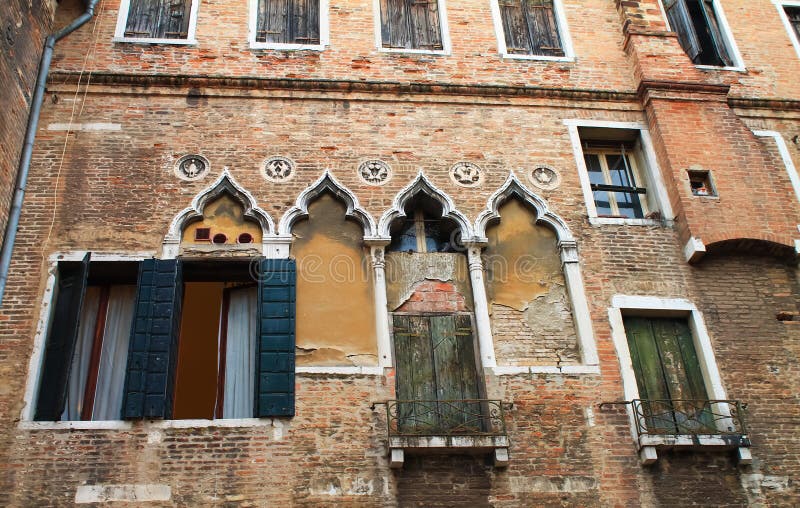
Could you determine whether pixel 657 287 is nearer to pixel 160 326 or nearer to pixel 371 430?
pixel 371 430

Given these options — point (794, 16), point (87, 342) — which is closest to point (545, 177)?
point (794, 16)

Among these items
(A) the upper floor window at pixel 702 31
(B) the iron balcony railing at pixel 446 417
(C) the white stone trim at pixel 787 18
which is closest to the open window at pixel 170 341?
(B) the iron balcony railing at pixel 446 417

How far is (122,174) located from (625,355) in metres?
6.45

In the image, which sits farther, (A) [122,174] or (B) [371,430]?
(A) [122,174]

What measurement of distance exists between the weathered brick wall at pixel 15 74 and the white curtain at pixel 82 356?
1290 millimetres

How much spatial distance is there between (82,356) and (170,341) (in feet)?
3.55

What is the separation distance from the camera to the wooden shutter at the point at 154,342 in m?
8.98

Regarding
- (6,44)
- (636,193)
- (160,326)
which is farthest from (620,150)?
(6,44)

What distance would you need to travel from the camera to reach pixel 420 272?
34.0 feet

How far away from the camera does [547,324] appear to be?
10109 mm

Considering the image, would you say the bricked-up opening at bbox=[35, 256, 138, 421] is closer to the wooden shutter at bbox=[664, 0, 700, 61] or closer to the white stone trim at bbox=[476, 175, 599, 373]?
the white stone trim at bbox=[476, 175, 599, 373]

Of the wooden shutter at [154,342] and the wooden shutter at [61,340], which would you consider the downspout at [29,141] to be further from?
the wooden shutter at [154,342]

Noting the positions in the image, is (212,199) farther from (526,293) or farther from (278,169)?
(526,293)

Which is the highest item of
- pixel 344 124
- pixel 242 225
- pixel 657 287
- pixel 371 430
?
pixel 344 124
